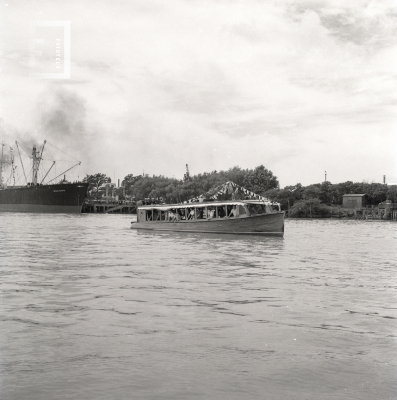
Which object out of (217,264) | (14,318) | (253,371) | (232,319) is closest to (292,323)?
(232,319)

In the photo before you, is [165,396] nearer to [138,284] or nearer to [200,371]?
[200,371]

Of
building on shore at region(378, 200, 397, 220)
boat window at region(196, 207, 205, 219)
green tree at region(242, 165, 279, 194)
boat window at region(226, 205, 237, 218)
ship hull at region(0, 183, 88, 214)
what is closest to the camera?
boat window at region(226, 205, 237, 218)

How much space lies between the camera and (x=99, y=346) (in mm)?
8805

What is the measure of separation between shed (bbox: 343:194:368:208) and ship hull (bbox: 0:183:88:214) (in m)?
57.3

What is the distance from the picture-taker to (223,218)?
41719 mm

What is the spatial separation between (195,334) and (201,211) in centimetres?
3652

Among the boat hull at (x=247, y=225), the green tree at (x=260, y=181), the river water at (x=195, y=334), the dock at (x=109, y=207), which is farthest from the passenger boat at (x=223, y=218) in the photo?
the dock at (x=109, y=207)

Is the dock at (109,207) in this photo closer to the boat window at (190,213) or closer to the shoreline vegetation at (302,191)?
the shoreline vegetation at (302,191)

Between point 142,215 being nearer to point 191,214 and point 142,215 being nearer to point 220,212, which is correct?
point 191,214

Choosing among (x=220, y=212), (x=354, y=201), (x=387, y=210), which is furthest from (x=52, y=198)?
(x=220, y=212)

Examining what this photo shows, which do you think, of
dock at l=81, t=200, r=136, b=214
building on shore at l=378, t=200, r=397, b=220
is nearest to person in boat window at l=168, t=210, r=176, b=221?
building on shore at l=378, t=200, r=397, b=220

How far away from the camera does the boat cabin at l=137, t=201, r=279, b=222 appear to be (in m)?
42.0

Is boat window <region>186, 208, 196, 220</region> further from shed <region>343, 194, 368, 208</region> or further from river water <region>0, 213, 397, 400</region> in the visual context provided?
shed <region>343, 194, 368, 208</region>

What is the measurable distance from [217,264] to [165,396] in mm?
14783
